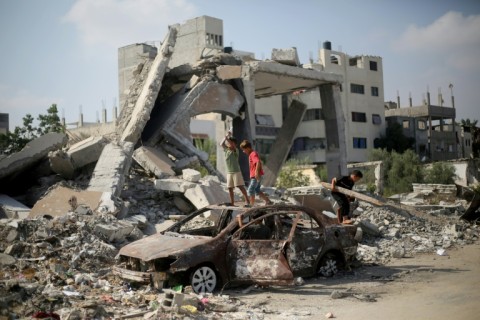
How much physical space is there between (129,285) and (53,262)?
173 cm

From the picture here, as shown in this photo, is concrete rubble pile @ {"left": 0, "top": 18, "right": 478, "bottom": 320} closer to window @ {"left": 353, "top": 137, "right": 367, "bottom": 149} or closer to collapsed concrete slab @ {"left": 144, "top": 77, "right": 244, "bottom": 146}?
collapsed concrete slab @ {"left": 144, "top": 77, "right": 244, "bottom": 146}

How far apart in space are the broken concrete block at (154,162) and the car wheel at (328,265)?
22.1ft

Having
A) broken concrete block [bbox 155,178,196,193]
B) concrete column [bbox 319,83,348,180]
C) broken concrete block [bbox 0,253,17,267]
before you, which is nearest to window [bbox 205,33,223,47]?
concrete column [bbox 319,83,348,180]

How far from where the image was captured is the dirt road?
6.52 m

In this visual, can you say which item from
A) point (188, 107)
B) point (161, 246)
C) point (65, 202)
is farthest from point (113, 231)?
point (188, 107)

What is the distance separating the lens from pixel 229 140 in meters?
10.7

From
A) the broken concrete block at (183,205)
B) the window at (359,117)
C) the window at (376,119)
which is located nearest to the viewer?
the broken concrete block at (183,205)

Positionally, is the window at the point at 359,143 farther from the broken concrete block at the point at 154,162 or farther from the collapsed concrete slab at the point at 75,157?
the collapsed concrete slab at the point at 75,157

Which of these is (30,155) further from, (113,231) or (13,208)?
(113,231)

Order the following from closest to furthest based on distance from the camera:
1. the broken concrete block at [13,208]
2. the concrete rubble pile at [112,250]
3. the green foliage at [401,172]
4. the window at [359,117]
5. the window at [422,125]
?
the concrete rubble pile at [112,250] < the broken concrete block at [13,208] < the green foliage at [401,172] < the window at [359,117] < the window at [422,125]

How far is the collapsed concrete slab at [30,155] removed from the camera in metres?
13.8

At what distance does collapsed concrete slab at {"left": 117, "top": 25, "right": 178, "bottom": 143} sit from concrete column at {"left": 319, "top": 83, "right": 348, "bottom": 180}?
691cm

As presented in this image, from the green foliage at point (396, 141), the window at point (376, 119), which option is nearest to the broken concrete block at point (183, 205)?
the green foliage at point (396, 141)

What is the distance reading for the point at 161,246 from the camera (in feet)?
25.8
